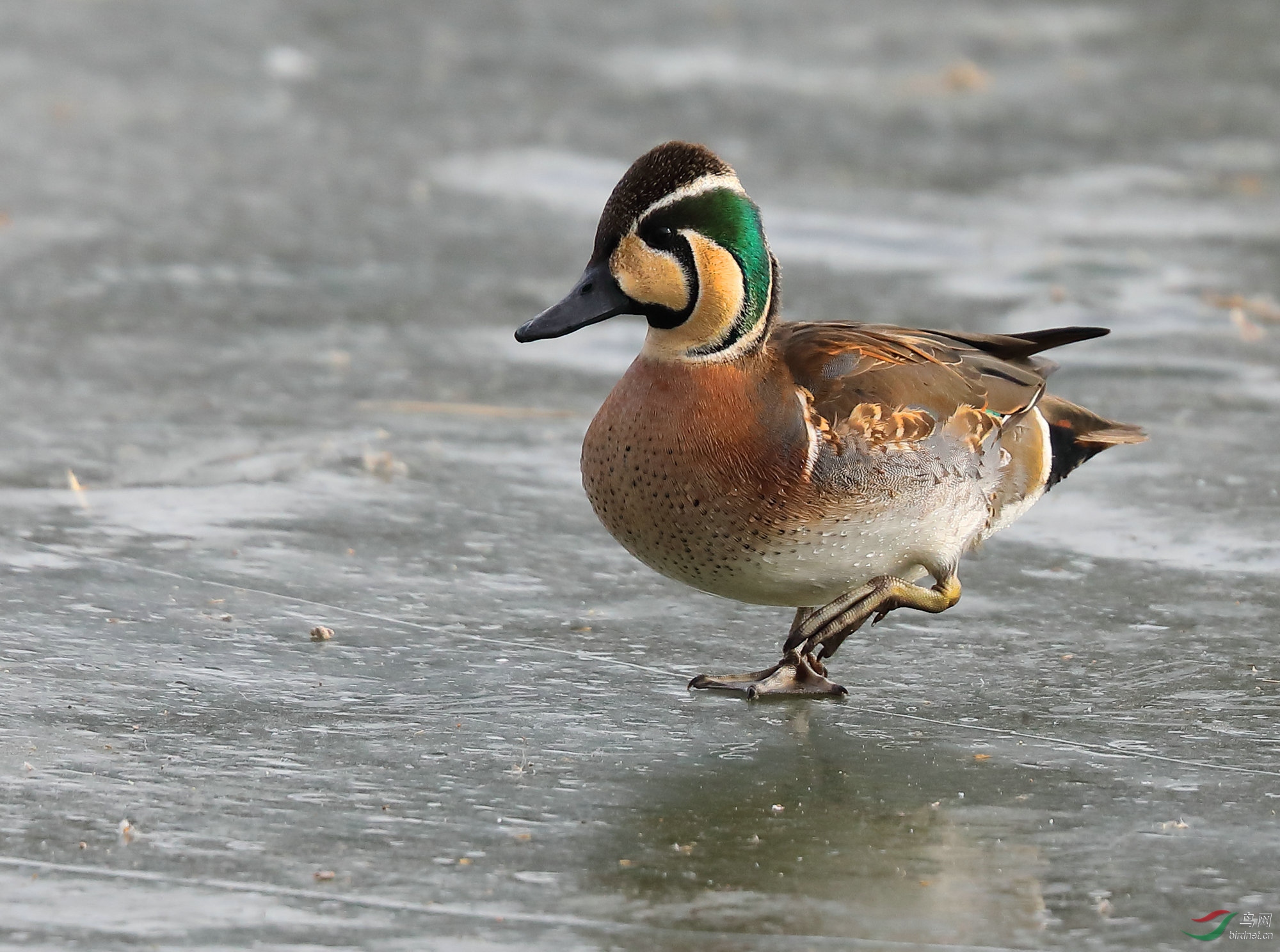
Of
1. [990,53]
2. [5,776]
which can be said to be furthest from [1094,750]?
[990,53]

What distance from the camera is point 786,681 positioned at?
14.1 ft

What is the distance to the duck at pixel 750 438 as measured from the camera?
13.8 ft

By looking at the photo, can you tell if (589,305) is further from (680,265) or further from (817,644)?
(817,644)

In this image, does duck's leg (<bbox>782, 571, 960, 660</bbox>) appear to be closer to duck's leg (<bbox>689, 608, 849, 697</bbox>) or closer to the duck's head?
duck's leg (<bbox>689, 608, 849, 697</bbox>)

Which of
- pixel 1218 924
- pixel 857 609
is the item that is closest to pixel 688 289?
pixel 857 609

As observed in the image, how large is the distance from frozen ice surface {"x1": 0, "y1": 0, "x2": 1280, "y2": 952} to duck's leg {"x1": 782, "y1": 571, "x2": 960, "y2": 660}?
0.48 ft

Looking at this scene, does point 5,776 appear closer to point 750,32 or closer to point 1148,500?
point 1148,500

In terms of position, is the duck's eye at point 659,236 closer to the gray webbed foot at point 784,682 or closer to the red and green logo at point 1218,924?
the gray webbed foot at point 784,682

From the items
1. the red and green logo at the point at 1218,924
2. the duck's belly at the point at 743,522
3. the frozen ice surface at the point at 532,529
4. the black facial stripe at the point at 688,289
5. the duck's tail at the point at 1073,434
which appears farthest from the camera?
the duck's tail at the point at 1073,434

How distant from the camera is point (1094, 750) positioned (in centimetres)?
394

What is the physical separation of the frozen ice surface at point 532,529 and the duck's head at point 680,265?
2.58ft

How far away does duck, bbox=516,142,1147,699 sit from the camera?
4.20m

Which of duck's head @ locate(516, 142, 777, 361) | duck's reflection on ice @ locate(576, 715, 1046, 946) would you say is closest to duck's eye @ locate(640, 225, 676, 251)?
duck's head @ locate(516, 142, 777, 361)

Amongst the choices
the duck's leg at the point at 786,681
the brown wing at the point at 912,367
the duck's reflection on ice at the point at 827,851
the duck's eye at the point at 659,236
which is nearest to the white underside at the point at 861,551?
the duck's leg at the point at 786,681
